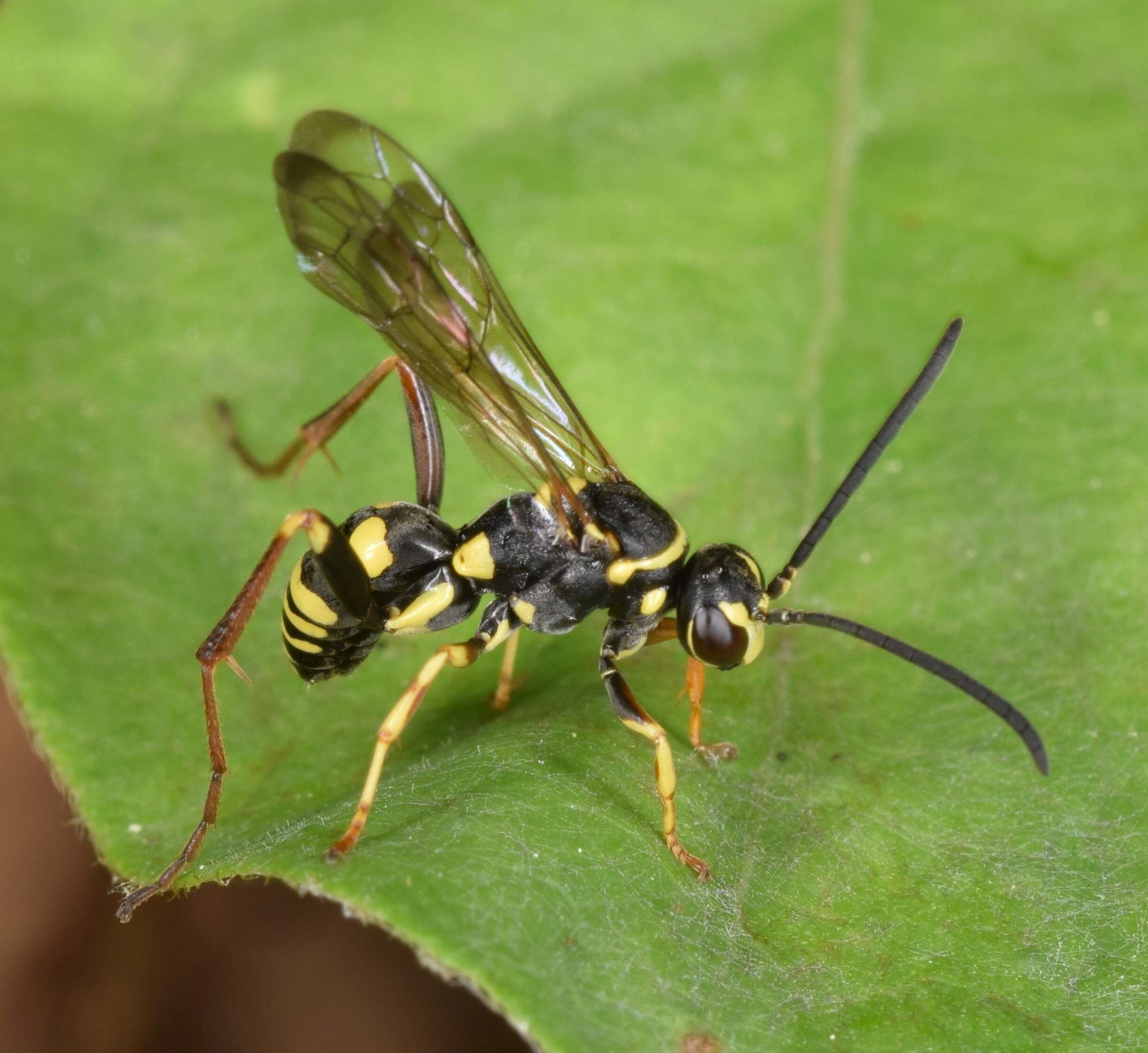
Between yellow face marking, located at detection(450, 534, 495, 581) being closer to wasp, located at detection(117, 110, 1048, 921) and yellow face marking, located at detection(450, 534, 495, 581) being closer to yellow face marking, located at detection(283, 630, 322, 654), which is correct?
wasp, located at detection(117, 110, 1048, 921)

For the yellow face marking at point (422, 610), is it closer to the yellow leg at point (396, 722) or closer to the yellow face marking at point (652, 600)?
the yellow leg at point (396, 722)

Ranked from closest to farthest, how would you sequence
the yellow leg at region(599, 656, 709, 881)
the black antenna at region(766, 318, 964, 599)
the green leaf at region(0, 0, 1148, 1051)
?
the green leaf at region(0, 0, 1148, 1051)
the yellow leg at region(599, 656, 709, 881)
the black antenna at region(766, 318, 964, 599)

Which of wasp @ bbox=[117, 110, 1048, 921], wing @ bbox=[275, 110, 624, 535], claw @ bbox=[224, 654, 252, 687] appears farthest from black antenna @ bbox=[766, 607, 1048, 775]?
claw @ bbox=[224, 654, 252, 687]

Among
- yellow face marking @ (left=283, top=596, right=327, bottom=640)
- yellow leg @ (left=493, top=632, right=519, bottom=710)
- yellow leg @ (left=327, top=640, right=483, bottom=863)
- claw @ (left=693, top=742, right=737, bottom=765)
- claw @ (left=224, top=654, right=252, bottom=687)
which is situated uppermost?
claw @ (left=224, top=654, right=252, bottom=687)

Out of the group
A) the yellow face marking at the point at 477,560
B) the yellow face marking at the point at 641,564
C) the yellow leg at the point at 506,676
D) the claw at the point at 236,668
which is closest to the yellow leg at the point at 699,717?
the yellow face marking at the point at 641,564

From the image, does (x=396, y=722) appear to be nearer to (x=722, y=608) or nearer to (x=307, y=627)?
(x=307, y=627)

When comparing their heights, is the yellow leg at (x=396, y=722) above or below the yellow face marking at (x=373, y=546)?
below
